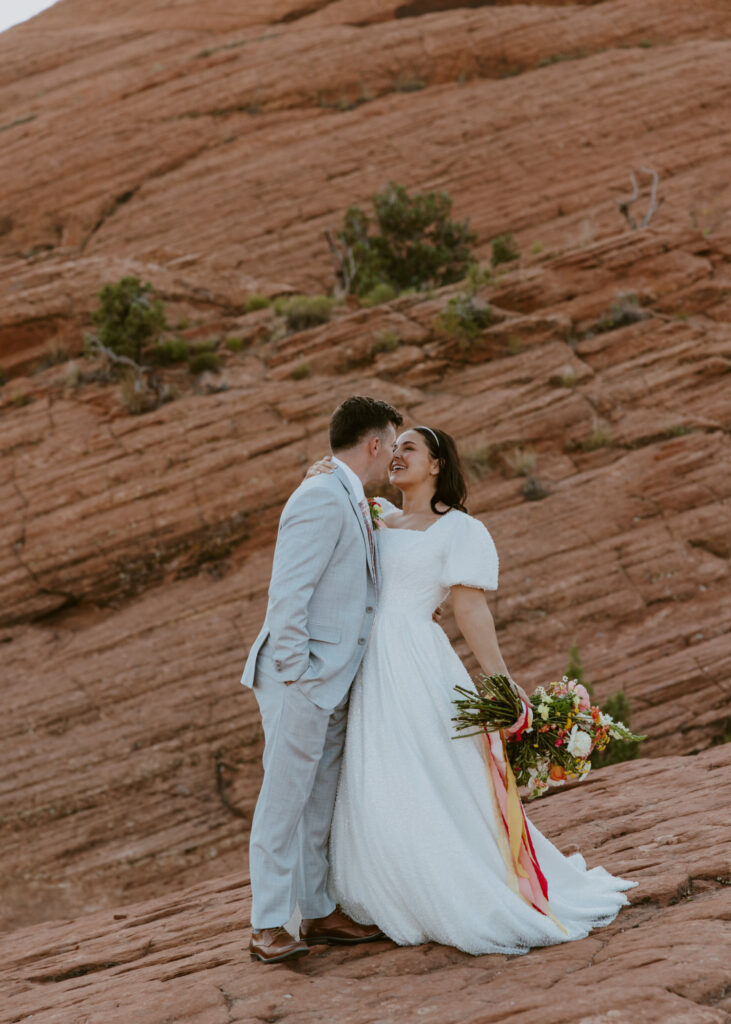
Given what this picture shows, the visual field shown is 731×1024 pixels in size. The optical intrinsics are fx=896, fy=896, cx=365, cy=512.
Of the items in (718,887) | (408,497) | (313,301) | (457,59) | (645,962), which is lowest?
(718,887)

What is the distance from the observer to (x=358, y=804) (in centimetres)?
443

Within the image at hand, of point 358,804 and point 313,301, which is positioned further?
point 313,301

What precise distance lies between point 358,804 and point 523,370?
40.7 feet

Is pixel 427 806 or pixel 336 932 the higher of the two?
pixel 427 806

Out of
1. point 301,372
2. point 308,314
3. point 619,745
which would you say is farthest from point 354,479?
point 308,314

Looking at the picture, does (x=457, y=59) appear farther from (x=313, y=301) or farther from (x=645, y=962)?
(x=645, y=962)

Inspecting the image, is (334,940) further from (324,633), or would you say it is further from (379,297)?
(379,297)

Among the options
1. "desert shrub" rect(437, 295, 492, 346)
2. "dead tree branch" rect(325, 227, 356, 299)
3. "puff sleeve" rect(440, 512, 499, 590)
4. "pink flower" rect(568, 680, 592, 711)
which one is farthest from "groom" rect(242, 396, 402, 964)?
"dead tree branch" rect(325, 227, 356, 299)

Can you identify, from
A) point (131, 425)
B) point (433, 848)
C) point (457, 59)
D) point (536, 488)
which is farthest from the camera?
point (457, 59)

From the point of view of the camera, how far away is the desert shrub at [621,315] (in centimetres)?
1667

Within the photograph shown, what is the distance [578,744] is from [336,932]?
1.54 metres

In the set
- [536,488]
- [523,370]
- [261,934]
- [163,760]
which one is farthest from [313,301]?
[261,934]

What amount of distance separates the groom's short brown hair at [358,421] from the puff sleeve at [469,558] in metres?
0.71

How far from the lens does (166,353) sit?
1734cm
